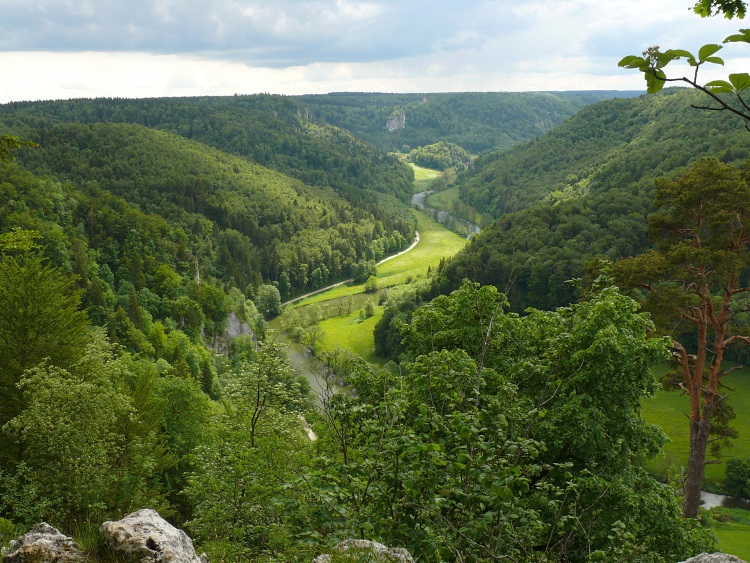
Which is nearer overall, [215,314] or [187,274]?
[215,314]

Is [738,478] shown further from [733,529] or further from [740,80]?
[740,80]

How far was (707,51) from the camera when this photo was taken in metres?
3.18

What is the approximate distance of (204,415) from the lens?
3425 cm

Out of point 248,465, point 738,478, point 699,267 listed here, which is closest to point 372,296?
point 738,478

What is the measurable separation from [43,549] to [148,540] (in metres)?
1.38

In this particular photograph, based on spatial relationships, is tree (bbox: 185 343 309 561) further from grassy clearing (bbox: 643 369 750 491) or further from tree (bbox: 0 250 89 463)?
grassy clearing (bbox: 643 369 750 491)

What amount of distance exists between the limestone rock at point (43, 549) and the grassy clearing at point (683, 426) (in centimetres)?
4294

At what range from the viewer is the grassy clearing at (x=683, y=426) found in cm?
4838

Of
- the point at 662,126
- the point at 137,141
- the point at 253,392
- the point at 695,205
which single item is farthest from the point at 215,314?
the point at 662,126

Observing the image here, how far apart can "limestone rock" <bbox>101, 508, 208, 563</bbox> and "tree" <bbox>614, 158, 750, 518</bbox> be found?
1661 cm

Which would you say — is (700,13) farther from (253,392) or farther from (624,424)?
(253,392)

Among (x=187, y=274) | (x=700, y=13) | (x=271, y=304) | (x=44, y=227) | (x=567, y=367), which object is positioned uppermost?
(x=700, y=13)

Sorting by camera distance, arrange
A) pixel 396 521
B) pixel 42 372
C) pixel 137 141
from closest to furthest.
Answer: pixel 396 521 → pixel 42 372 → pixel 137 141

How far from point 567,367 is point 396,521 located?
7552 millimetres
